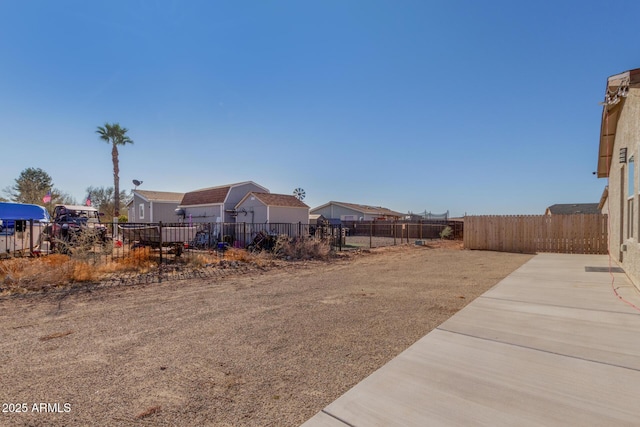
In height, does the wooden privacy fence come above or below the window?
below

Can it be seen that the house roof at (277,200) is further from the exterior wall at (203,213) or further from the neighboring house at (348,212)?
the neighboring house at (348,212)

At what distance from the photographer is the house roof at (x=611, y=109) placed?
4.55 meters

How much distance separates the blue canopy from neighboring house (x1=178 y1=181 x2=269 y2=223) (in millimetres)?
10664

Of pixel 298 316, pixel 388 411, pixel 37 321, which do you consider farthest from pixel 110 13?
pixel 388 411

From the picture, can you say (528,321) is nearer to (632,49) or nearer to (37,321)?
(37,321)

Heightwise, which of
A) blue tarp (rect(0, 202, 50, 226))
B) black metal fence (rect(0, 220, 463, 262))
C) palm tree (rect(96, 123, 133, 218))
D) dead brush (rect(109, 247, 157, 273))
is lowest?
dead brush (rect(109, 247, 157, 273))

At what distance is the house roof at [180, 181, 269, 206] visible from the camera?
77.1 ft

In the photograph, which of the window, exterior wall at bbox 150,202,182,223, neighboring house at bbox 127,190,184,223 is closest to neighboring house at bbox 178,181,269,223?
neighboring house at bbox 127,190,184,223

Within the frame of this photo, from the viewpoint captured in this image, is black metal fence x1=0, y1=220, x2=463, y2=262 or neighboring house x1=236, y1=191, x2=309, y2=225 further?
neighboring house x1=236, y1=191, x2=309, y2=225

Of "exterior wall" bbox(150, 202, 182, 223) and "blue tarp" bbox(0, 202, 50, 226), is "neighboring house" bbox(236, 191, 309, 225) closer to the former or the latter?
"exterior wall" bbox(150, 202, 182, 223)

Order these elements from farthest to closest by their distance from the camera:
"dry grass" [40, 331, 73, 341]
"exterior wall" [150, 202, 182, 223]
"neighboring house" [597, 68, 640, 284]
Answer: "exterior wall" [150, 202, 182, 223] < "neighboring house" [597, 68, 640, 284] < "dry grass" [40, 331, 73, 341]

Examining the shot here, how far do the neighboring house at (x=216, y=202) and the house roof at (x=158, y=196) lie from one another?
12.9 feet

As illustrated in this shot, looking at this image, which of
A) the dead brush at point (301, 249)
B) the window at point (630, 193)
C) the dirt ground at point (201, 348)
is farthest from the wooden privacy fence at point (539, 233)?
the dirt ground at point (201, 348)

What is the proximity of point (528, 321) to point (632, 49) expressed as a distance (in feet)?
25.6
